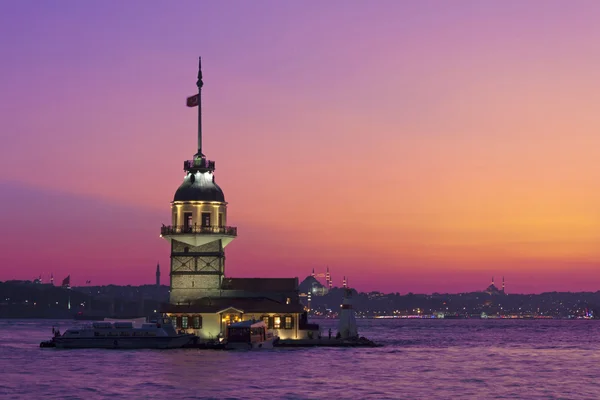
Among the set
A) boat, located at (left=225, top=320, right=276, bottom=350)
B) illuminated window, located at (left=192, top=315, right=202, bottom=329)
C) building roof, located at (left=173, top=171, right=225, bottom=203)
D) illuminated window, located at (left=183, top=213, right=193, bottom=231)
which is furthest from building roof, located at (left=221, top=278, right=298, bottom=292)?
boat, located at (left=225, top=320, right=276, bottom=350)

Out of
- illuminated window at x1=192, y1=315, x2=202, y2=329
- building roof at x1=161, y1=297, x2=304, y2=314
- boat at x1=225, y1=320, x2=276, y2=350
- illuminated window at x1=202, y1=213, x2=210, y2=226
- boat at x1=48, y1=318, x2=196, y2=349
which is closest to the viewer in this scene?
boat at x1=225, y1=320, x2=276, y2=350

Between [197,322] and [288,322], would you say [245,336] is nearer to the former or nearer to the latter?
[197,322]

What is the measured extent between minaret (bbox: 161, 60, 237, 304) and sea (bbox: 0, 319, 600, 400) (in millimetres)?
10416

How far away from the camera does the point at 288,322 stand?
390 ft

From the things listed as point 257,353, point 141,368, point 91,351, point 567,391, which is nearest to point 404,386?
point 567,391

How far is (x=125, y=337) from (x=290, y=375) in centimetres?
3507

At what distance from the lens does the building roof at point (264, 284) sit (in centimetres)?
12238

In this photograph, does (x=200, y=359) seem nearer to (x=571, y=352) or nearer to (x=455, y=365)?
(x=455, y=365)

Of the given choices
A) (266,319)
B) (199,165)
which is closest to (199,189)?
(199,165)

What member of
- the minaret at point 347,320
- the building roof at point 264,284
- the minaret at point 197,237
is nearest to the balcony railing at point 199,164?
the minaret at point 197,237

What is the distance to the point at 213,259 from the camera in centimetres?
11988

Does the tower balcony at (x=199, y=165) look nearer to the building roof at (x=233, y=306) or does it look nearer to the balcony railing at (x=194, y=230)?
the balcony railing at (x=194, y=230)

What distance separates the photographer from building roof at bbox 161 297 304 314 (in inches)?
4552

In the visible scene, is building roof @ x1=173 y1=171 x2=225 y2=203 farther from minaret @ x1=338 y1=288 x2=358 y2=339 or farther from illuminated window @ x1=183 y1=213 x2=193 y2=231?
minaret @ x1=338 y1=288 x2=358 y2=339
